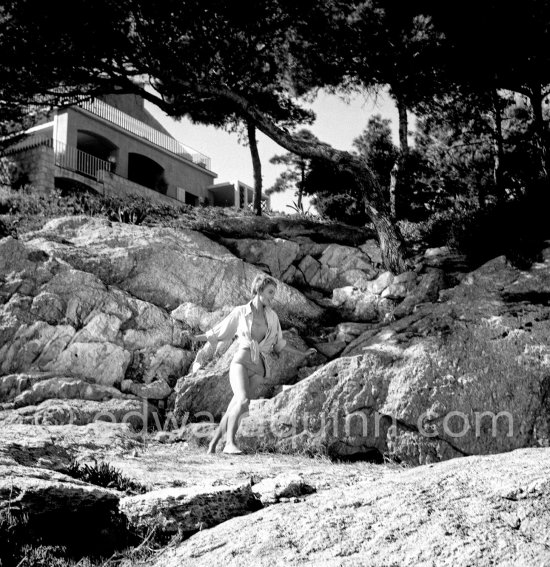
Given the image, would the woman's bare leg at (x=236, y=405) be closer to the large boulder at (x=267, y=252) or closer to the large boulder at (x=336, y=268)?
the large boulder at (x=336, y=268)

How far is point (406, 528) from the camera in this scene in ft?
11.5

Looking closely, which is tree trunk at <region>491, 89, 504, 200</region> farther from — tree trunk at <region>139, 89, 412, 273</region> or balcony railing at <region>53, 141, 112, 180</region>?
balcony railing at <region>53, 141, 112, 180</region>

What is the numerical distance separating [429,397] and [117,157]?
86.4 ft

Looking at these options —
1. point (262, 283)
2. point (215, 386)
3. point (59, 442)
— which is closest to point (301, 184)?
point (215, 386)

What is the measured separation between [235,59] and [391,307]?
7.90 m

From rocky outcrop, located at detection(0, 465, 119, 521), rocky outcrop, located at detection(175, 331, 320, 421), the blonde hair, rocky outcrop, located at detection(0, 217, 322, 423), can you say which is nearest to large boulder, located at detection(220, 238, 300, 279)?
rocky outcrop, located at detection(0, 217, 322, 423)

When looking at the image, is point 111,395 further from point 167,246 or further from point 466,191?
point 466,191

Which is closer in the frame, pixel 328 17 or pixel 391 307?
pixel 391 307

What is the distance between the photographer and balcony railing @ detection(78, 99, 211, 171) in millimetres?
30633

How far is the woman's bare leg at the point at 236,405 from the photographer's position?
6.98m

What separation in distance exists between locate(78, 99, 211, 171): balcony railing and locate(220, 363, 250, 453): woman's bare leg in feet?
81.8

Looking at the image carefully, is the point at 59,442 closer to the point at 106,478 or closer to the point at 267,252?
the point at 106,478

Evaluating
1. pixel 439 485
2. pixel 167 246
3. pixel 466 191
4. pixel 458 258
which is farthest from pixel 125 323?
pixel 466 191

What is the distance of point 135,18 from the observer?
13.9 m
